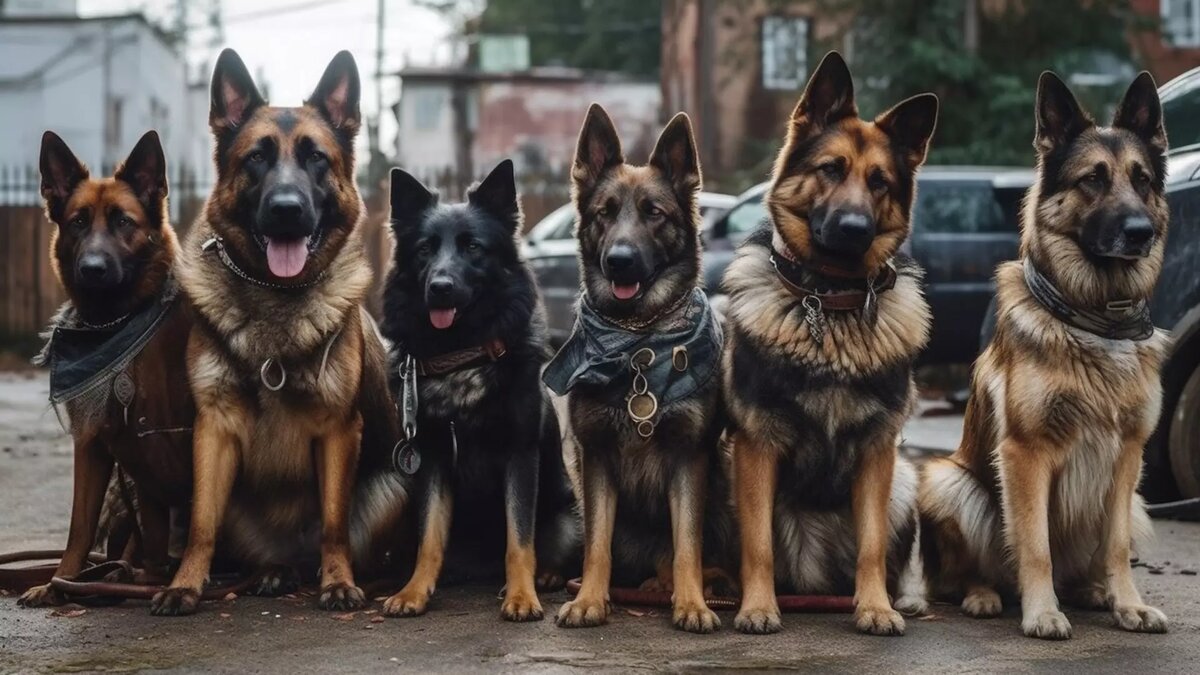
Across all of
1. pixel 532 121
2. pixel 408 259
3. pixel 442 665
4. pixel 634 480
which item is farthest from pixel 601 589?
pixel 532 121

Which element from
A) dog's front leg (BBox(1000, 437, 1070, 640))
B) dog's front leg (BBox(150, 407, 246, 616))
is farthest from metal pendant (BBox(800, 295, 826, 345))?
dog's front leg (BBox(150, 407, 246, 616))

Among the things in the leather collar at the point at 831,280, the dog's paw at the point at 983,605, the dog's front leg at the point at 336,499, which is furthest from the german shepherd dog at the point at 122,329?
the dog's paw at the point at 983,605

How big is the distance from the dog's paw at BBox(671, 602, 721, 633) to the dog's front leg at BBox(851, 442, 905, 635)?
1.67ft

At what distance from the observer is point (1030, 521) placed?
15.4 feet

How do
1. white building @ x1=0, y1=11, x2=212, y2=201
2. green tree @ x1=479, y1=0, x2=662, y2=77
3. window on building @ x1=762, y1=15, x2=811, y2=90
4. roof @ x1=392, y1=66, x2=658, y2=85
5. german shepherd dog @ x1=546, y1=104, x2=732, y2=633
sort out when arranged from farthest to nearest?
1. green tree @ x1=479, y1=0, x2=662, y2=77
2. roof @ x1=392, y1=66, x2=658, y2=85
3. white building @ x1=0, y1=11, x2=212, y2=201
4. window on building @ x1=762, y1=15, x2=811, y2=90
5. german shepherd dog @ x1=546, y1=104, x2=732, y2=633

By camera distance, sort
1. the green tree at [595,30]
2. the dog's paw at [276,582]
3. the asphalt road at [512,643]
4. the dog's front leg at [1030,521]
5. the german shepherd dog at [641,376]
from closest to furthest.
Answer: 1. the asphalt road at [512,643]
2. the dog's front leg at [1030,521]
3. the german shepherd dog at [641,376]
4. the dog's paw at [276,582]
5. the green tree at [595,30]

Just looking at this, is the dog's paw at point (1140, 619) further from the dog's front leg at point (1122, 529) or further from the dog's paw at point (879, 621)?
Answer: the dog's paw at point (879, 621)

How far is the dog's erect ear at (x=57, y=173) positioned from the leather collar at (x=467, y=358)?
5.30 ft

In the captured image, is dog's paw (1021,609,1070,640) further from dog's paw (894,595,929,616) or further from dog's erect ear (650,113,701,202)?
dog's erect ear (650,113,701,202)

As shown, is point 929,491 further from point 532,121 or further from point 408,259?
point 532,121

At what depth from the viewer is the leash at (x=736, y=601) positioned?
494cm

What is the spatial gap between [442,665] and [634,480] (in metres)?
1.17

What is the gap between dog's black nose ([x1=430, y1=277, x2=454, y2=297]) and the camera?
500cm

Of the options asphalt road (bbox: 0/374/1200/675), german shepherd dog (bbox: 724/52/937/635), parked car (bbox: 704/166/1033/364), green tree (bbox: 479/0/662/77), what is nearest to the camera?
asphalt road (bbox: 0/374/1200/675)
